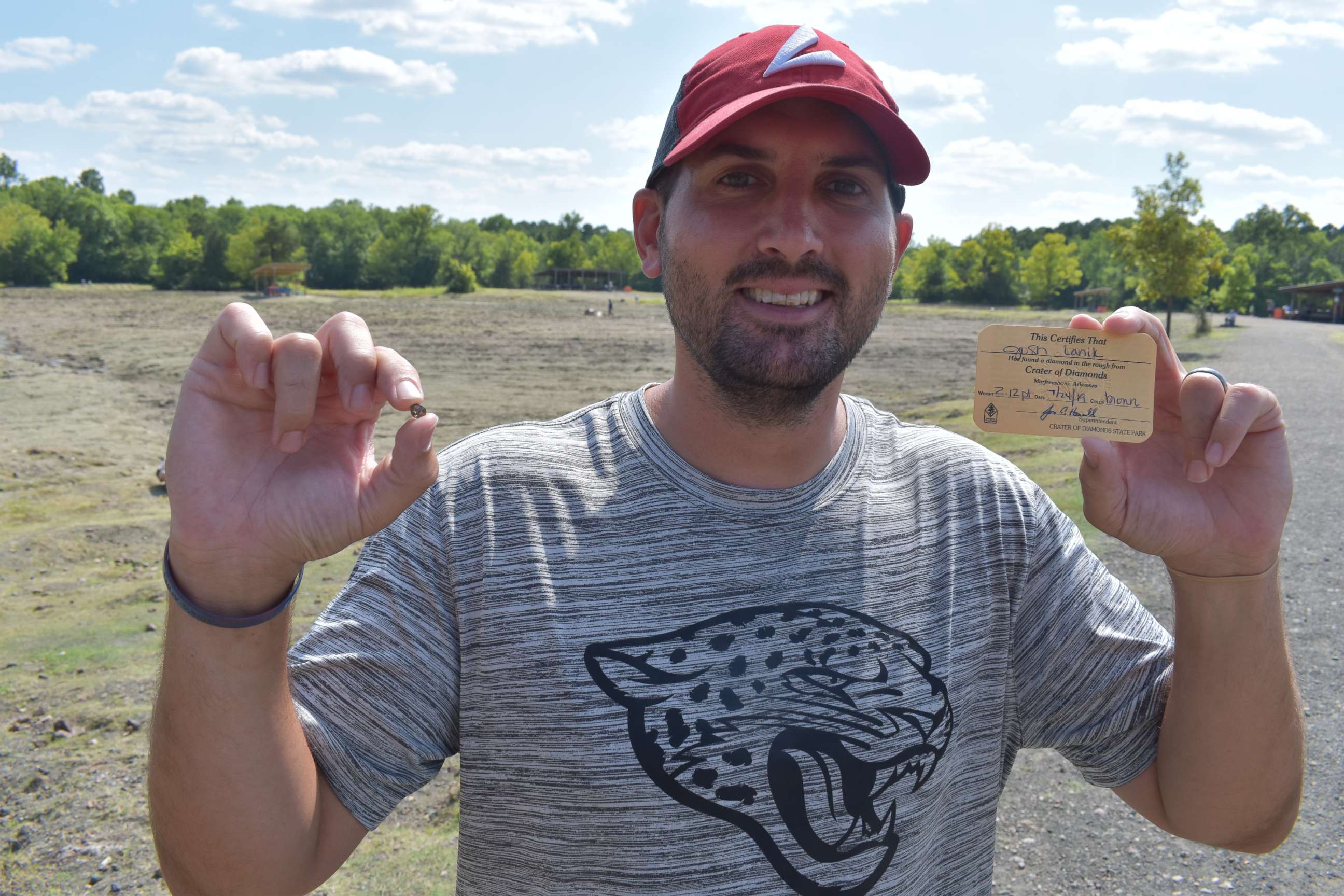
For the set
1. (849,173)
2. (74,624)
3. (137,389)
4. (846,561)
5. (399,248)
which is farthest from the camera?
(399,248)

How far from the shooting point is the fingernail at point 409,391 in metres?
1.38

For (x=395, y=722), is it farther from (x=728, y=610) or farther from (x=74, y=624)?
(x=74, y=624)

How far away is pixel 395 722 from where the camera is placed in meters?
1.67

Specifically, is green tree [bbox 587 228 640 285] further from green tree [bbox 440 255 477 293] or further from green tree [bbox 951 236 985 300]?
green tree [bbox 951 236 985 300]

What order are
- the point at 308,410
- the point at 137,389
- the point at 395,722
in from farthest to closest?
1. the point at 137,389
2. the point at 395,722
3. the point at 308,410

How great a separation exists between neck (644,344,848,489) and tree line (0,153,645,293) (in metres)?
80.7

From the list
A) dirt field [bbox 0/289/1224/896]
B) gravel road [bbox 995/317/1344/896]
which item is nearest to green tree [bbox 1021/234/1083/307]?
dirt field [bbox 0/289/1224/896]

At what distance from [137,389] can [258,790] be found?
1979 centimetres

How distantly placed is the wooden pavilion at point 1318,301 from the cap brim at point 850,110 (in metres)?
69.4

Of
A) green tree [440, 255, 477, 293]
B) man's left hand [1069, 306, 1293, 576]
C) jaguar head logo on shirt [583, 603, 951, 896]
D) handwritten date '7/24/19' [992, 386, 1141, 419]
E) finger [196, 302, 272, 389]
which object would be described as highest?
green tree [440, 255, 477, 293]

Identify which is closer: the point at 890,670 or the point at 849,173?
the point at 890,670

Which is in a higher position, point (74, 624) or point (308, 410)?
point (308, 410)

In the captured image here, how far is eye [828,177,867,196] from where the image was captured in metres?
1.97

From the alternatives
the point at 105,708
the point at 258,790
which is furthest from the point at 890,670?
the point at 105,708
